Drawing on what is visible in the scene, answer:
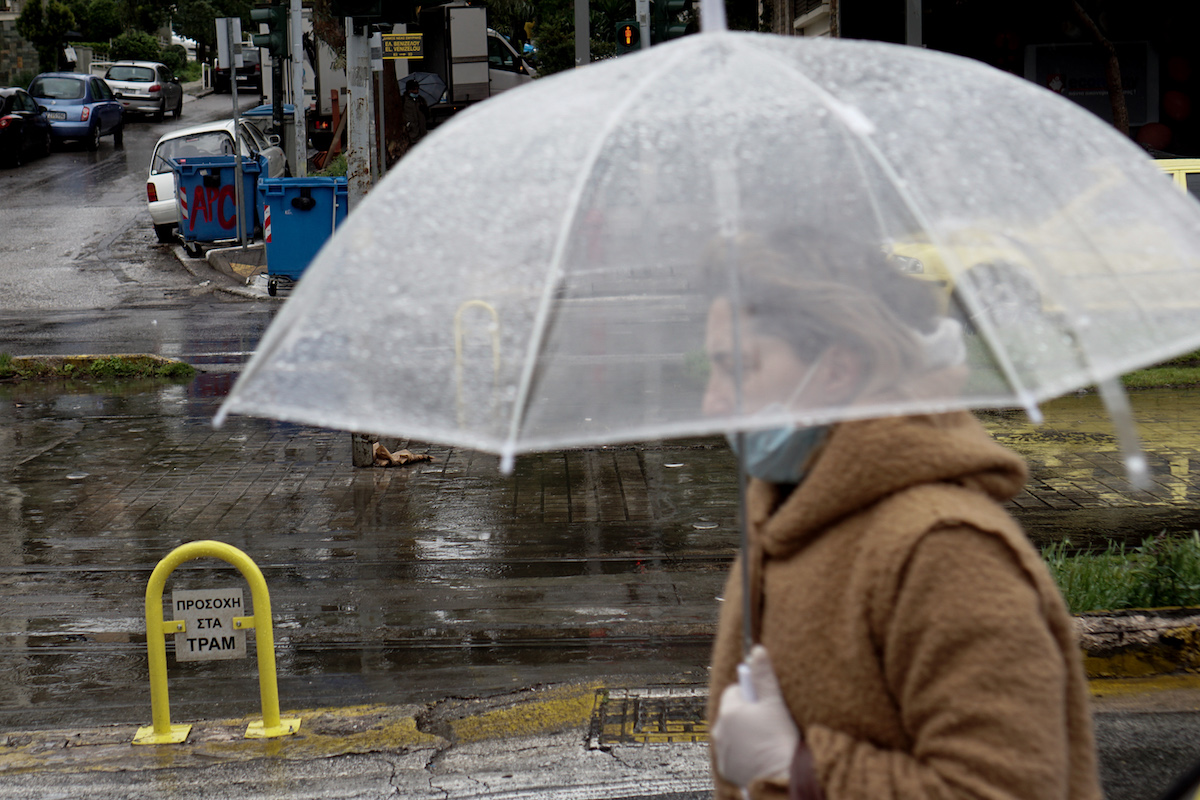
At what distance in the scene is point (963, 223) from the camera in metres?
1.73

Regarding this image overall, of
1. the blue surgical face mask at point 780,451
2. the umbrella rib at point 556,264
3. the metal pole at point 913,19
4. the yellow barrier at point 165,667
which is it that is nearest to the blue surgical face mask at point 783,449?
the blue surgical face mask at point 780,451

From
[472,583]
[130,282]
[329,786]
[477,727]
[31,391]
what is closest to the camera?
[329,786]

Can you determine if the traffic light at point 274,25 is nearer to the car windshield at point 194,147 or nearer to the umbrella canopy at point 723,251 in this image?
the car windshield at point 194,147

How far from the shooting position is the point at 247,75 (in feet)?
149

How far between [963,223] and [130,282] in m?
19.7

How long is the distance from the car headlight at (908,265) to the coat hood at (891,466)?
21 cm

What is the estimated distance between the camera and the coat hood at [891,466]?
1.61 meters

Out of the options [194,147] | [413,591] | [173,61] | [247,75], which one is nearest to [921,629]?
[413,591]

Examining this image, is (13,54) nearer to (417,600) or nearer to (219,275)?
(219,275)

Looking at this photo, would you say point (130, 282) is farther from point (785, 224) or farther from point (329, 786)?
point (785, 224)

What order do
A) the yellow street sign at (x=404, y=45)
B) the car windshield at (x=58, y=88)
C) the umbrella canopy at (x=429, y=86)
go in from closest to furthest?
the yellow street sign at (x=404, y=45) < the umbrella canopy at (x=429, y=86) < the car windshield at (x=58, y=88)

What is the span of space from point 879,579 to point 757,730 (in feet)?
1.03

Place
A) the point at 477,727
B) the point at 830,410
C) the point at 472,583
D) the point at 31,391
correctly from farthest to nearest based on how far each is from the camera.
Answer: the point at 31,391, the point at 472,583, the point at 477,727, the point at 830,410

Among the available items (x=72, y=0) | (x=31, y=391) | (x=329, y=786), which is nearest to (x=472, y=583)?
(x=329, y=786)
